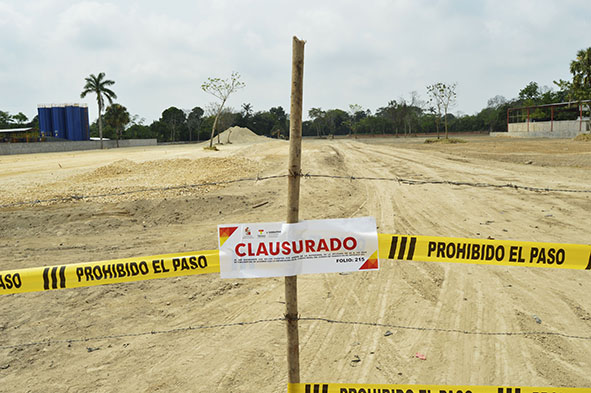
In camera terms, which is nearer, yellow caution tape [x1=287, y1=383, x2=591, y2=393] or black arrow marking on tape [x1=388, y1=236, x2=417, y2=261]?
black arrow marking on tape [x1=388, y1=236, x2=417, y2=261]

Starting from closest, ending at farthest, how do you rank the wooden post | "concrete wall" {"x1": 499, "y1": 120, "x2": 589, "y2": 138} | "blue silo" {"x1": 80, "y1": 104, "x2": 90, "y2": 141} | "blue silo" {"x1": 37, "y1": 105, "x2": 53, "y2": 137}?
the wooden post → "concrete wall" {"x1": 499, "y1": 120, "x2": 589, "y2": 138} → "blue silo" {"x1": 37, "y1": 105, "x2": 53, "y2": 137} → "blue silo" {"x1": 80, "y1": 104, "x2": 90, "y2": 141}

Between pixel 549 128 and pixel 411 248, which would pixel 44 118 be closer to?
pixel 549 128

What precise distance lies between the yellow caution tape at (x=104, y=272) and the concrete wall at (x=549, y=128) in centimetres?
5221

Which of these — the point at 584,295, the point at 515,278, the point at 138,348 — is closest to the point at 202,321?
the point at 138,348

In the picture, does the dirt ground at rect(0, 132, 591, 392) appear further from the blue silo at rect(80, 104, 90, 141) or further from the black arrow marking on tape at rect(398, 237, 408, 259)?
the blue silo at rect(80, 104, 90, 141)

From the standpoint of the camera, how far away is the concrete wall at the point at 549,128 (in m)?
46.4

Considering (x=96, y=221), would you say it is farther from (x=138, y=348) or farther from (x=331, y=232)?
(x=331, y=232)

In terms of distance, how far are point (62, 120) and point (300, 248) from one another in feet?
255

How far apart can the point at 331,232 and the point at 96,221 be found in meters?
8.85

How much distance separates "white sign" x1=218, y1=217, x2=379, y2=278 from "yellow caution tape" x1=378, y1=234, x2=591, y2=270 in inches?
7.4

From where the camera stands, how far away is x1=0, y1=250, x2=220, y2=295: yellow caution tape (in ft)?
10.5

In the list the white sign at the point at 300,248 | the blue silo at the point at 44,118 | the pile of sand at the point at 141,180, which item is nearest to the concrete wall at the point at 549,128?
the pile of sand at the point at 141,180

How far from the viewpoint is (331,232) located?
3170 millimetres

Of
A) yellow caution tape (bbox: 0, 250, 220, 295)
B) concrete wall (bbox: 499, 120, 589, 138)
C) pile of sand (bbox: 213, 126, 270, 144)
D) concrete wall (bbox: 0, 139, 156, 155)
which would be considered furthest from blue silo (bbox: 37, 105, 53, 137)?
yellow caution tape (bbox: 0, 250, 220, 295)
